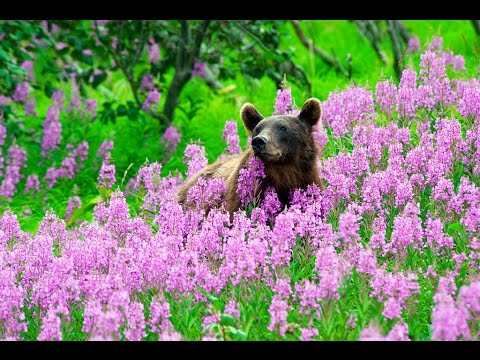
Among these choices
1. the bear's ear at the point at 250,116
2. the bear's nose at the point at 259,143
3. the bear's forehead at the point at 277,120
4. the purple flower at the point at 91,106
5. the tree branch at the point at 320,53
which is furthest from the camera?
the tree branch at the point at 320,53

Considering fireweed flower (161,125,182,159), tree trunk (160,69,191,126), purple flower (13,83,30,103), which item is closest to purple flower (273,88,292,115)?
fireweed flower (161,125,182,159)

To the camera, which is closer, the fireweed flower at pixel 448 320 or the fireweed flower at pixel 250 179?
the fireweed flower at pixel 448 320

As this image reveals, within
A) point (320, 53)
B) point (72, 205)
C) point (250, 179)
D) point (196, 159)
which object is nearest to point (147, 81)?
point (72, 205)

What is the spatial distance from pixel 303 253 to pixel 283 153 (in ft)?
4.93

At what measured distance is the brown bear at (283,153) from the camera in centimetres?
707

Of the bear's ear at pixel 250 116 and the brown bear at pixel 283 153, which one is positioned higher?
the bear's ear at pixel 250 116

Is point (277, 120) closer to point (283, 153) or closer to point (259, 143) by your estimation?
point (283, 153)

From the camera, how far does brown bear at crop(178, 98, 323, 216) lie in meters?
7.07

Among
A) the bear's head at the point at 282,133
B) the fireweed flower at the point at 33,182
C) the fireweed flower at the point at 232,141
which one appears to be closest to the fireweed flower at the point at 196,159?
the fireweed flower at the point at 232,141

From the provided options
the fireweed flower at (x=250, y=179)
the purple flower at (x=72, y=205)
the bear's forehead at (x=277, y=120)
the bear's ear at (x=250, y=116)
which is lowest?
the fireweed flower at (x=250, y=179)

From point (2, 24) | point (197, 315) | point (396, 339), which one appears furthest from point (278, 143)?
point (2, 24)

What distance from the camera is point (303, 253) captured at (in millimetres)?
5891

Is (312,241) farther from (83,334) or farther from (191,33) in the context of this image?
(191,33)

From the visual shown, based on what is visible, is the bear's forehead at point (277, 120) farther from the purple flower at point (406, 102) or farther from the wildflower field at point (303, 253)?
the purple flower at point (406, 102)
